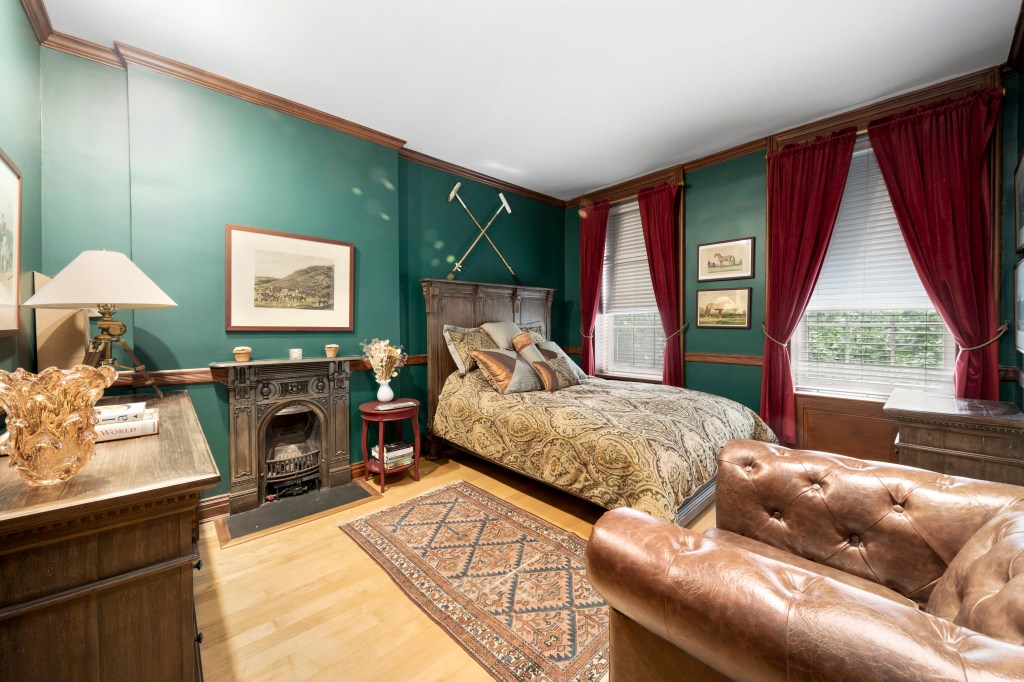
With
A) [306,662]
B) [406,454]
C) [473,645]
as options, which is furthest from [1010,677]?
[406,454]

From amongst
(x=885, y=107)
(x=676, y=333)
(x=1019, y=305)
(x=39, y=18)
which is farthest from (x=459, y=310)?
(x=1019, y=305)

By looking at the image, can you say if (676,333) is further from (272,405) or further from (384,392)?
(272,405)

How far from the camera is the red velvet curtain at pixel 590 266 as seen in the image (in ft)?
16.0

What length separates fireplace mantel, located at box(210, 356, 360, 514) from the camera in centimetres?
271

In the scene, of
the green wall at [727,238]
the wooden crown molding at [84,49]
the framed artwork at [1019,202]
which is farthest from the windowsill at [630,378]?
the wooden crown molding at [84,49]

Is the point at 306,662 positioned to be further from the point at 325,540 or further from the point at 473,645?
the point at 325,540

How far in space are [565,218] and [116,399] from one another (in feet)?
15.8

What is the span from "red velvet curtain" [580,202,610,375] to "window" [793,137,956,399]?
2.18m

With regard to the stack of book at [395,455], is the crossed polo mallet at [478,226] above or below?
above

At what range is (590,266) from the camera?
4973mm

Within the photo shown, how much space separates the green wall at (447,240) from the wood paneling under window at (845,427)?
3.14 meters

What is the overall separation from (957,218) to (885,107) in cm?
101

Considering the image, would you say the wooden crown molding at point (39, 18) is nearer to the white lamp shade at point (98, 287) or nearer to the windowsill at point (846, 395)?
the white lamp shade at point (98, 287)

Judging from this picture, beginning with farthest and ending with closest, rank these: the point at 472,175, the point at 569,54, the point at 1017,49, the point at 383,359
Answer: the point at 472,175
the point at 383,359
the point at 569,54
the point at 1017,49
